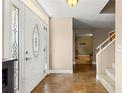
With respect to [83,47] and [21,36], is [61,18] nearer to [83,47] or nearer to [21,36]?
[21,36]

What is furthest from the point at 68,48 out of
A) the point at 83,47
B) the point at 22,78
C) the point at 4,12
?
the point at 83,47

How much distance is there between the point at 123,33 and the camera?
8.45 feet

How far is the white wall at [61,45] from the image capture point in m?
8.37

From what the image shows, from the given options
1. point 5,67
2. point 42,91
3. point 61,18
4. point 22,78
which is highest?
point 61,18

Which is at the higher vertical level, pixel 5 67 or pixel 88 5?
pixel 88 5

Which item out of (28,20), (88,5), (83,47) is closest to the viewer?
(28,20)

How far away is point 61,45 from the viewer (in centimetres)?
840

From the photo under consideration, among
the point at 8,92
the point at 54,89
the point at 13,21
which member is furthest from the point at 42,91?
the point at 8,92

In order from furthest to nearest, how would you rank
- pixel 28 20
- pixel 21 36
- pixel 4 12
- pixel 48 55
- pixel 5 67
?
pixel 48 55
pixel 28 20
pixel 21 36
pixel 4 12
pixel 5 67

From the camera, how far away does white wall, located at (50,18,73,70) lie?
27.5ft

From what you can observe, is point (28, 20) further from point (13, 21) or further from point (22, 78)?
point (22, 78)

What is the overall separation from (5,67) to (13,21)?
57.2 inches

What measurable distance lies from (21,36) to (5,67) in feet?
5.76

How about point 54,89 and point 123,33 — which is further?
point 54,89
